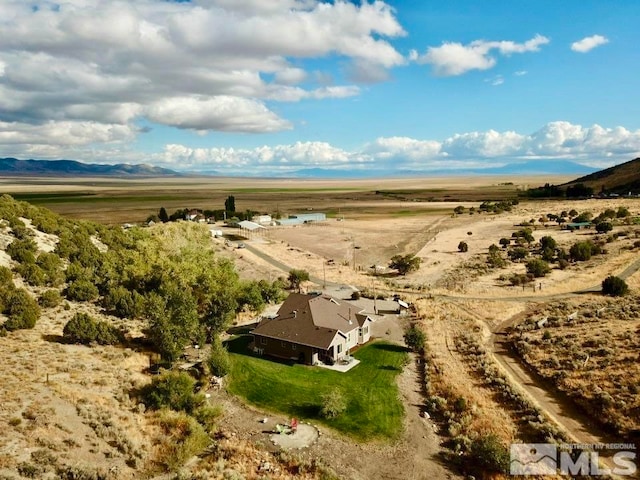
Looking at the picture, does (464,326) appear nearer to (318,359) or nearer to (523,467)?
(318,359)

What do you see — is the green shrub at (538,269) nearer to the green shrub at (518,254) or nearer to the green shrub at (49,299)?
the green shrub at (518,254)

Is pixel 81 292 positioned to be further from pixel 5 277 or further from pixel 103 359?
pixel 103 359

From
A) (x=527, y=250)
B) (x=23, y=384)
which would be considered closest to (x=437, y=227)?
(x=527, y=250)

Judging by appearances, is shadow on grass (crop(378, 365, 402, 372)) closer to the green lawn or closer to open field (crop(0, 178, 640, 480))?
the green lawn

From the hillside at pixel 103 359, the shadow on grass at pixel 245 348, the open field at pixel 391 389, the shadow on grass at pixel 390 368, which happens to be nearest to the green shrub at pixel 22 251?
the hillside at pixel 103 359

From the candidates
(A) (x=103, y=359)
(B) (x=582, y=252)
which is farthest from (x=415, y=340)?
(B) (x=582, y=252)

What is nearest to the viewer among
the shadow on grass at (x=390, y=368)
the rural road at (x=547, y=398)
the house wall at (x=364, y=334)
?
the rural road at (x=547, y=398)

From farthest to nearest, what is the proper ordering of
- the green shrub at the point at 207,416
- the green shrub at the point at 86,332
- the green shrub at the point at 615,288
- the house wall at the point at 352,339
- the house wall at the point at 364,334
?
1. the green shrub at the point at 615,288
2. the house wall at the point at 364,334
3. the house wall at the point at 352,339
4. the green shrub at the point at 86,332
5. the green shrub at the point at 207,416
